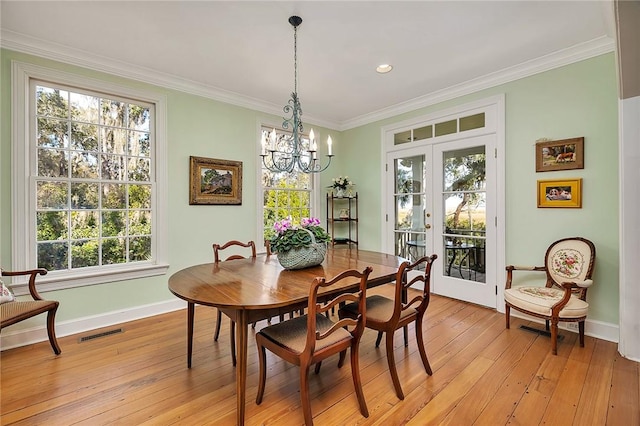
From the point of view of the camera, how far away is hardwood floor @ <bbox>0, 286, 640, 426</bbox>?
5.48ft

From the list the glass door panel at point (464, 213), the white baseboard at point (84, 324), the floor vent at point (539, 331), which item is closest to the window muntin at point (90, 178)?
the white baseboard at point (84, 324)

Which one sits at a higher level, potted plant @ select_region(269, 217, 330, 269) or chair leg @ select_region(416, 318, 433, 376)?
potted plant @ select_region(269, 217, 330, 269)

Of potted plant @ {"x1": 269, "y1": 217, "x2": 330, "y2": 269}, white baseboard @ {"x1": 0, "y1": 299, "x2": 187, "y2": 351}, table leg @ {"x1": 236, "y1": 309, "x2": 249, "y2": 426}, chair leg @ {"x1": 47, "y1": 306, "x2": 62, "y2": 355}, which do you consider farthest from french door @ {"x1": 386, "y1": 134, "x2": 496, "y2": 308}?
chair leg @ {"x1": 47, "y1": 306, "x2": 62, "y2": 355}

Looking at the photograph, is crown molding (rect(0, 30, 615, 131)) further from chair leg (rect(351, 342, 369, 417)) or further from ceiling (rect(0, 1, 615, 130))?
chair leg (rect(351, 342, 369, 417))

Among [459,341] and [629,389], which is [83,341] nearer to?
[459,341]

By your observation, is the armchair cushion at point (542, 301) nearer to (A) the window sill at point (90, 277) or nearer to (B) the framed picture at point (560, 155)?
(B) the framed picture at point (560, 155)

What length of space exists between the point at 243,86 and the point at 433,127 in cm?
248

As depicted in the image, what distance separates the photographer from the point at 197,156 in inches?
139

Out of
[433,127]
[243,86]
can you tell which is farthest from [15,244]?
[433,127]

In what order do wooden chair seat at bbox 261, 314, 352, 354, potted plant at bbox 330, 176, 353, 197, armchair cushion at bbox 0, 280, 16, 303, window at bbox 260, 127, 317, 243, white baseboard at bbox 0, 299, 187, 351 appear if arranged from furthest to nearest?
potted plant at bbox 330, 176, 353, 197
window at bbox 260, 127, 317, 243
white baseboard at bbox 0, 299, 187, 351
armchair cushion at bbox 0, 280, 16, 303
wooden chair seat at bbox 261, 314, 352, 354

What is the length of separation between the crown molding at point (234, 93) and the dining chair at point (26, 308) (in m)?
1.93

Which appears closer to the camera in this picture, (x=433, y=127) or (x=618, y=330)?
(x=618, y=330)

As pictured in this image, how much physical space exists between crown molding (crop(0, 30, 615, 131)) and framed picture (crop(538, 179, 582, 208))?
1.14 m

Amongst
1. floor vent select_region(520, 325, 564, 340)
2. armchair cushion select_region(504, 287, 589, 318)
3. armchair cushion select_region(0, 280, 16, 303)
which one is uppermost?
armchair cushion select_region(0, 280, 16, 303)
